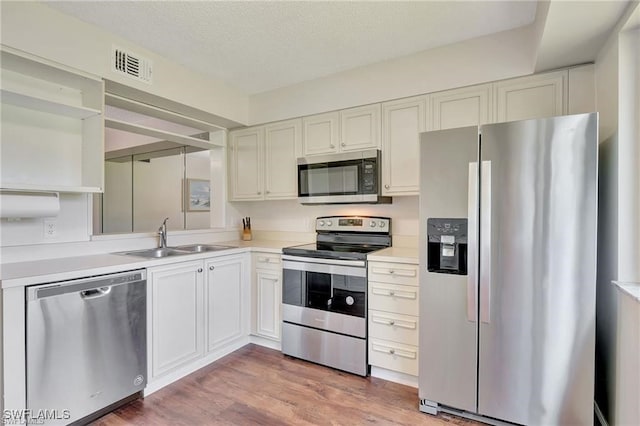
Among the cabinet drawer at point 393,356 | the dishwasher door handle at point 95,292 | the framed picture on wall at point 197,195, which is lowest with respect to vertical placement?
the cabinet drawer at point 393,356

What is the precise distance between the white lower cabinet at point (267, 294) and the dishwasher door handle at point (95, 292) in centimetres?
125

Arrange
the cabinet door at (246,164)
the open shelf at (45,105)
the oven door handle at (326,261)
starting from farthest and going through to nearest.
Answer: the cabinet door at (246,164), the oven door handle at (326,261), the open shelf at (45,105)

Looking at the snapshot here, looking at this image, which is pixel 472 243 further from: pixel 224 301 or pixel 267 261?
pixel 224 301

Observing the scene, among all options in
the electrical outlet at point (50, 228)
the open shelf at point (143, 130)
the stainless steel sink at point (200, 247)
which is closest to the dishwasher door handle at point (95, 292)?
the electrical outlet at point (50, 228)

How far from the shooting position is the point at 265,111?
3.28m

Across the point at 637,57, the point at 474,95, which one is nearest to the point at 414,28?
the point at 474,95

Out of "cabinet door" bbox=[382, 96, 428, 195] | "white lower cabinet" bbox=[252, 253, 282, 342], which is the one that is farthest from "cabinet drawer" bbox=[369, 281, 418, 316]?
"white lower cabinet" bbox=[252, 253, 282, 342]

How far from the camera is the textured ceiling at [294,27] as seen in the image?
1.94 metres

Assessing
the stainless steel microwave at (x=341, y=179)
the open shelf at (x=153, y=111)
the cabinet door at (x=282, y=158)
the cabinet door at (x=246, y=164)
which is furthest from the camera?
the cabinet door at (x=246, y=164)

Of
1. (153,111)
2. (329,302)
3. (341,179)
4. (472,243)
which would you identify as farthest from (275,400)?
(153,111)

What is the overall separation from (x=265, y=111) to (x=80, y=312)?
7.69ft

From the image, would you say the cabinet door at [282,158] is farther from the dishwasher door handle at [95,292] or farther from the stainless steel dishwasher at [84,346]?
the dishwasher door handle at [95,292]

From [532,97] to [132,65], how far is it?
287 cm

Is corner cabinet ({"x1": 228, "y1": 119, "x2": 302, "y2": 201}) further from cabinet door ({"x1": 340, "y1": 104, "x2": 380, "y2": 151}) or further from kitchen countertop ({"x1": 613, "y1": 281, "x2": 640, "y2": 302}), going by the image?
kitchen countertop ({"x1": 613, "y1": 281, "x2": 640, "y2": 302})
